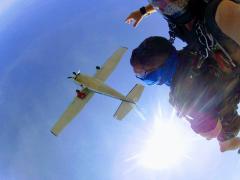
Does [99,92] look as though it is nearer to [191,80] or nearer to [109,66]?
[109,66]

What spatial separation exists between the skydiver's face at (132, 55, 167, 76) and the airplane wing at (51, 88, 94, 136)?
147ft

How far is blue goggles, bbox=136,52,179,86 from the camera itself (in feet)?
11.1

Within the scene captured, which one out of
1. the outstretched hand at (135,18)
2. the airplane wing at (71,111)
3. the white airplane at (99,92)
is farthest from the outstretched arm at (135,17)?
the airplane wing at (71,111)

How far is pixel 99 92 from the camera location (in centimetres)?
4569

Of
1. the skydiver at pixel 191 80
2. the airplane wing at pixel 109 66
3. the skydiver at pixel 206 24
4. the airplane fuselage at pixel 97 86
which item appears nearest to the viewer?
the skydiver at pixel 206 24

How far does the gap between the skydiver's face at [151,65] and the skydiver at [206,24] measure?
1.21ft

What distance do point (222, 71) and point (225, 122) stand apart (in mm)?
1151

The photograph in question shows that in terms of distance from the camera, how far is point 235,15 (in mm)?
2143

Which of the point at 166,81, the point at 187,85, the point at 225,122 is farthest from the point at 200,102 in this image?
the point at 225,122

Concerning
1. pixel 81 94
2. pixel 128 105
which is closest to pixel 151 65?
pixel 128 105

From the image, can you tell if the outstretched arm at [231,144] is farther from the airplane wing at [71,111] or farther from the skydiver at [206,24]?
the airplane wing at [71,111]

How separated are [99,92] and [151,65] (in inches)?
1671

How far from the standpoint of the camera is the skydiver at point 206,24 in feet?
7.31

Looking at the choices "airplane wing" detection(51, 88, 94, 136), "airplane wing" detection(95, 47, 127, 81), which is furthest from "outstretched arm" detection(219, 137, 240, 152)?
"airplane wing" detection(95, 47, 127, 81)
